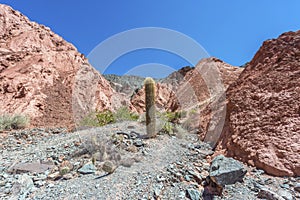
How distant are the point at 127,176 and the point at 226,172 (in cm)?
139

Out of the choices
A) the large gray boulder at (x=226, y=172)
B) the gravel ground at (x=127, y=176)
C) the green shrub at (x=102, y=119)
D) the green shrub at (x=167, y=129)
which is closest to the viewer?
the gravel ground at (x=127, y=176)

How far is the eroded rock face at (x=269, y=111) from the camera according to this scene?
2.79 meters

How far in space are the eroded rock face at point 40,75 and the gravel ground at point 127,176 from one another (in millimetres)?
3987

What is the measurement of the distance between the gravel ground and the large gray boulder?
0.33 ft

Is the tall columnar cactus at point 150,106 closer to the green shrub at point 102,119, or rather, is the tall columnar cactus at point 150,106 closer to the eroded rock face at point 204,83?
the green shrub at point 102,119

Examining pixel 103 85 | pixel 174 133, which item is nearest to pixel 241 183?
pixel 174 133

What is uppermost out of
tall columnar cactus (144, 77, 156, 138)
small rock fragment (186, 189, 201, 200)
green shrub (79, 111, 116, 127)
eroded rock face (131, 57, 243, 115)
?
eroded rock face (131, 57, 243, 115)

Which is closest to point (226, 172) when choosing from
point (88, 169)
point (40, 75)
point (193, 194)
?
point (193, 194)

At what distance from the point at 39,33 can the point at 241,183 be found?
13.9m

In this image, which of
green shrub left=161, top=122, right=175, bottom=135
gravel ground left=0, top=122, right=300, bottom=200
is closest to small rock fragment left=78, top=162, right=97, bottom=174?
gravel ground left=0, top=122, right=300, bottom=200

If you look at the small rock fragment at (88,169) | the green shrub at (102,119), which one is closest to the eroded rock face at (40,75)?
the green shrub at (102,119)

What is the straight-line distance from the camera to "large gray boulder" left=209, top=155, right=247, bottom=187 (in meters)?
2.42

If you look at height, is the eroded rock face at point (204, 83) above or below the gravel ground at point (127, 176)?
above

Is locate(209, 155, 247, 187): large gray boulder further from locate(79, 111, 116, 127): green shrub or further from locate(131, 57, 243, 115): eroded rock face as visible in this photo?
locate(131, 57, 243, 115): eroded rock face
